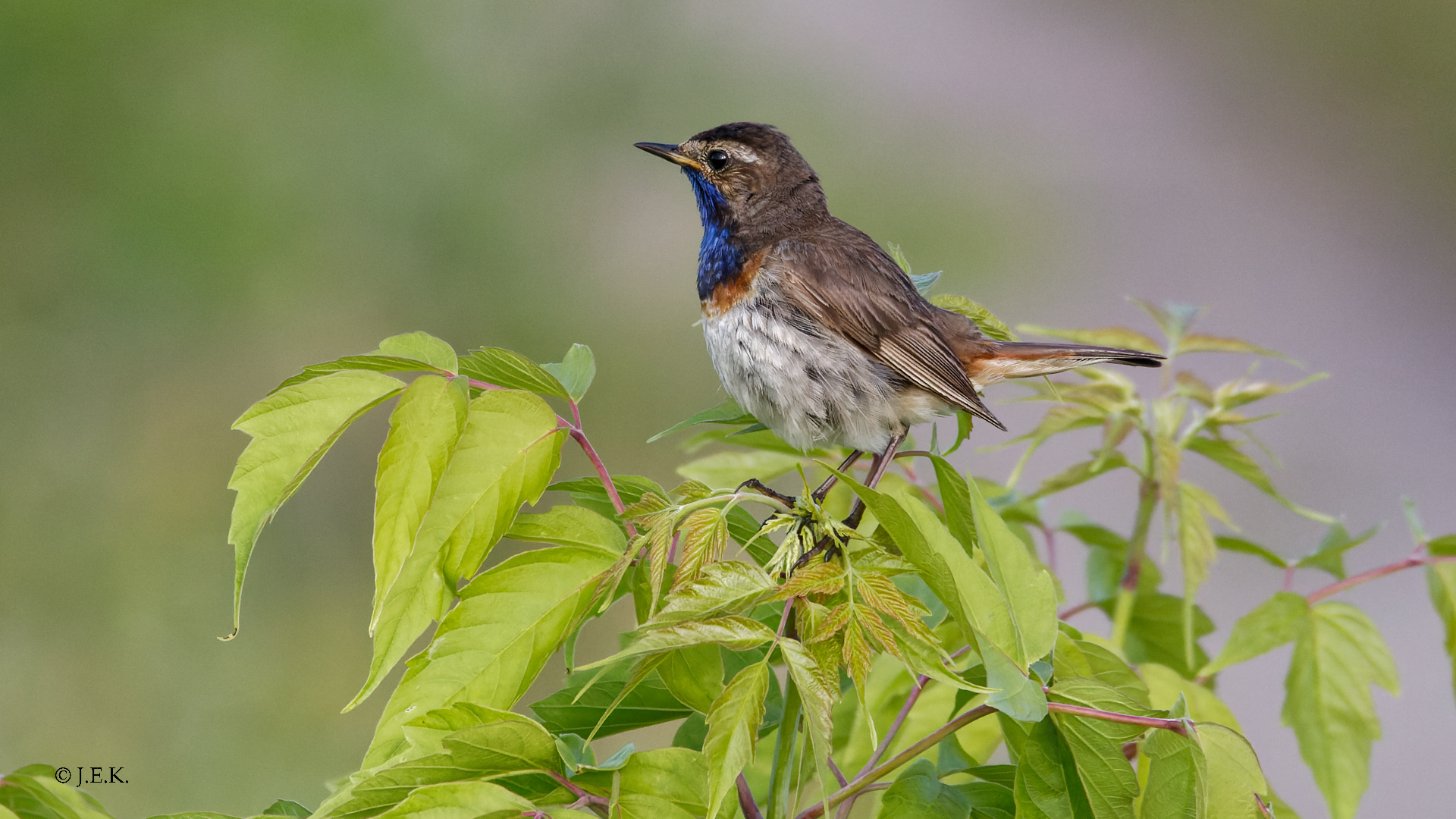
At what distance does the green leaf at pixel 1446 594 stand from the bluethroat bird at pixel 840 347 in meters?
0.61

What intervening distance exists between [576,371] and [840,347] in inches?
38.8

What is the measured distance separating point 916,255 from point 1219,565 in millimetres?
2030

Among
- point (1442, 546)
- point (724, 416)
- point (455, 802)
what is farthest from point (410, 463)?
point (1442, 546)

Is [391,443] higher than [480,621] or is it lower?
higher

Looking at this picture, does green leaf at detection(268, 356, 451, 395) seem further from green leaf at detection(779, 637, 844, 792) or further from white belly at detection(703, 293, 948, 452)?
white belly at detection(703, 293, 948, 452)

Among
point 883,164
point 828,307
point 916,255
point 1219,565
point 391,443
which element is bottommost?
point 1219,565

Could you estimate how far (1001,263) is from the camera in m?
5.91

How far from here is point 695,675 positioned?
3.71 feet

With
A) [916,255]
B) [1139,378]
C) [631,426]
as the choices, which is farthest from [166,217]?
[1139,378]

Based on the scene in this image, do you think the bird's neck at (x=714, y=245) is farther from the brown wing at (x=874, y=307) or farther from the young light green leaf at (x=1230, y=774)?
the young light green leaf at (x=1230, y=774)

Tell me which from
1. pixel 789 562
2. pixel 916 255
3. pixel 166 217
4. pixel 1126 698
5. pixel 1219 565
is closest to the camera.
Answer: pixel 1126 698

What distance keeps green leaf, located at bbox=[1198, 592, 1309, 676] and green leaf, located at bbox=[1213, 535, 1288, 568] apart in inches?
5.7

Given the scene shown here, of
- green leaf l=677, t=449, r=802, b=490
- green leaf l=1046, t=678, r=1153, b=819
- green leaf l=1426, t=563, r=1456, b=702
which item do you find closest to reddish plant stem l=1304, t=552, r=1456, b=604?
green leaf l=1426, t=563, r=1456, b=702

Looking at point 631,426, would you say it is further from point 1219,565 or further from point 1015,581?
point 1015,581
